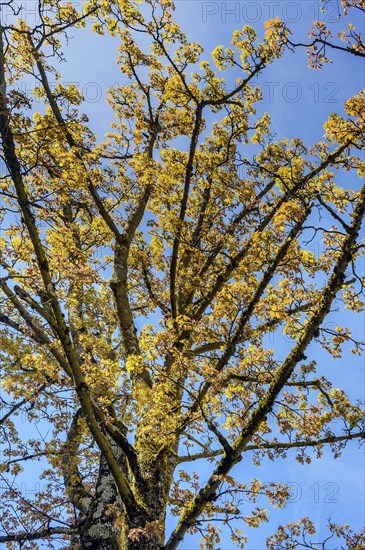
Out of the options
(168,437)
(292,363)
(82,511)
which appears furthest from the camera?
(82,511)

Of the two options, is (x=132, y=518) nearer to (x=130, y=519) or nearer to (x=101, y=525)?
(x=130, y=519)

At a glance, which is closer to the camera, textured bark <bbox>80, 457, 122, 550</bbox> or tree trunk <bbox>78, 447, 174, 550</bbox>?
tree trunk <bbox>78, 447, 174, 550</bbox>

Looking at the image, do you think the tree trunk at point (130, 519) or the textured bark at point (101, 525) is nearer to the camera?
the tree trunk at point (130, 519)

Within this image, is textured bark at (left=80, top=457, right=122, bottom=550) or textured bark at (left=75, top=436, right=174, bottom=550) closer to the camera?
textured bark at (left=75, top=436, right=174, bottom=550)

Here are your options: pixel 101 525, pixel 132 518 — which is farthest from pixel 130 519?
pixel 101 525

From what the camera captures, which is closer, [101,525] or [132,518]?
[132,518]

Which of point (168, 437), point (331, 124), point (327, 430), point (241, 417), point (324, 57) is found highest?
point (331, 124)

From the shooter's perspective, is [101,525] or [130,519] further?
[101,525]

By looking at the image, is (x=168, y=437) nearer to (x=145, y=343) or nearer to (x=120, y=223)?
(x=145, y=343)

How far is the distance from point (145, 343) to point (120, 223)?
3.95 metres

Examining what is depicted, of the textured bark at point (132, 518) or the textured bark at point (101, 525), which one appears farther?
the textured bark at point (101, 525)

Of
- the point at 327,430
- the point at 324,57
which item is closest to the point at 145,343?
the point at 327,430

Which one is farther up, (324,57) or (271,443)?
(324,57)

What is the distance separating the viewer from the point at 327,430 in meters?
6.94
